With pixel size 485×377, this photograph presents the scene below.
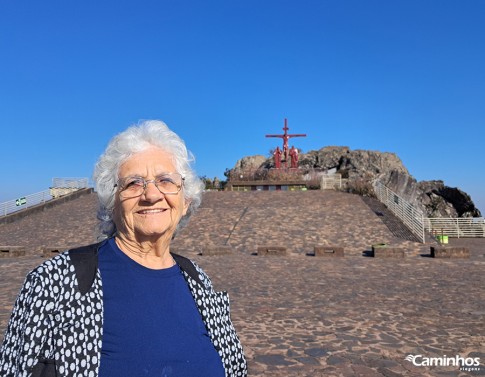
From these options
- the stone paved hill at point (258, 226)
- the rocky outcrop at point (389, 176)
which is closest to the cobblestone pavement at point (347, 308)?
A: the stone paved hill at point (258, 226)

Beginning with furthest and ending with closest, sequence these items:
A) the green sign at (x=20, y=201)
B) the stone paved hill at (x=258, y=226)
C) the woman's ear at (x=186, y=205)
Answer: the green sign at (x=20, y=201), the stone paved hill at (x=258, y=226), the woman's ear at (x=186, y=205)

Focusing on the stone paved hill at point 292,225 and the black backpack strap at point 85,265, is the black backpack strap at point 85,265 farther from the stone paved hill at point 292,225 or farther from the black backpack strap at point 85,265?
the stone paved hill at point 292,225

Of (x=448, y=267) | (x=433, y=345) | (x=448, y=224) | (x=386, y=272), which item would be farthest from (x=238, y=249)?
(x=448, y=224)

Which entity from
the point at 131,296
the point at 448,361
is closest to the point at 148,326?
the point at 131,296

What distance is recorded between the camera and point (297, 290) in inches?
328

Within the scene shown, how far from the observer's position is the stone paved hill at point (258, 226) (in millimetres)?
16016

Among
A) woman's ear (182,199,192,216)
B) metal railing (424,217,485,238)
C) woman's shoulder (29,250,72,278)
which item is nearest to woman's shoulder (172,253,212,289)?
woman's ear (182,199,192,216)

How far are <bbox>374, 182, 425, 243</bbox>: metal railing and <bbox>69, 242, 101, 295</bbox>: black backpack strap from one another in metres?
15.8

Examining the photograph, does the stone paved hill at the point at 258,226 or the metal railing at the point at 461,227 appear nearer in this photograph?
the stone paved hill at the point at 258,226

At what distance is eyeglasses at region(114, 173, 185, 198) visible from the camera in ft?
6.59

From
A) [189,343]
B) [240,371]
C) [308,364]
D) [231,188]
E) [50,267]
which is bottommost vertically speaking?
[308,364]

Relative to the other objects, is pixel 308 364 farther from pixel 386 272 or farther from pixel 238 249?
pixel 238 249

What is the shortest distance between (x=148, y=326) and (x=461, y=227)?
2919 cm

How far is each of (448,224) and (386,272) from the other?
19302mm
